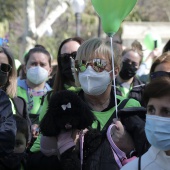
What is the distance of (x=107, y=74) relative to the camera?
3.61 meters

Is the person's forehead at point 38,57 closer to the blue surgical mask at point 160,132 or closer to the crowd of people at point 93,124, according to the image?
the crowd of people at point 93,124

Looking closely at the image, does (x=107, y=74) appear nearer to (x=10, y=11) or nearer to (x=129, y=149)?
(x=129, y=149)

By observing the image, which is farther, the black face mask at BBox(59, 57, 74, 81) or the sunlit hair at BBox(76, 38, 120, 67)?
the black face mask at BBox(59, 57, 74, 81)

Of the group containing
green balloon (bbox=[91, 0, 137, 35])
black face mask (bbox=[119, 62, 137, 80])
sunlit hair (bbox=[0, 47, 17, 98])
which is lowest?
black face mask (bbox=[119, 62, 137, 80])

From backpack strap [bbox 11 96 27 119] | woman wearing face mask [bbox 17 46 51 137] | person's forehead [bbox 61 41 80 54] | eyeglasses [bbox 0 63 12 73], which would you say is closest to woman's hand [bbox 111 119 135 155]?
eyeglasses [bbox 0 63 12 73]

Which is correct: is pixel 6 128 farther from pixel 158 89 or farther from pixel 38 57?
pixel 38 57

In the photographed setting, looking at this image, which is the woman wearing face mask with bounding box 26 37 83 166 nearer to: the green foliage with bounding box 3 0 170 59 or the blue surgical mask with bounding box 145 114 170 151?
the blue surgical mask with bounding box 145 114 170 151

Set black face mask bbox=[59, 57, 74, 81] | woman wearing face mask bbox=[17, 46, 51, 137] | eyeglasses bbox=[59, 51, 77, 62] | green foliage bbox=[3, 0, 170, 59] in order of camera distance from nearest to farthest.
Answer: black face mask bbox=[59, 57, 74, 81], eyeglasses bbox=[59, 51, 77, 62], woman wearing face mask bbox=[17, 46, 51, 137], green foliage bbox=[3, 0, 170, 59]

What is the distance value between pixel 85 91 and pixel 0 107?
69cm

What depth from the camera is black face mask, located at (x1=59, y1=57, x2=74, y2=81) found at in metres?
4.49

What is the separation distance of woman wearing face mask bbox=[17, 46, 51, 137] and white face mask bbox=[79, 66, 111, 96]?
2062 mm

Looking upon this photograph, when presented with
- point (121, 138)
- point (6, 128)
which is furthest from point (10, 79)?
point (121, 138)

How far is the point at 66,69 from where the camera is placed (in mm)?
4594

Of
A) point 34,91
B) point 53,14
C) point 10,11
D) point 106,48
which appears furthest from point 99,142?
point 10,11
